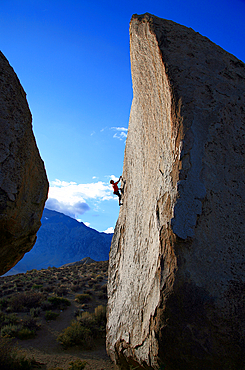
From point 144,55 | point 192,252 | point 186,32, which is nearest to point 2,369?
point 192,252

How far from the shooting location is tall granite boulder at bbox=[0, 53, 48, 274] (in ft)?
9.95

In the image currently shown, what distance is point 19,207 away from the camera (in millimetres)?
3217

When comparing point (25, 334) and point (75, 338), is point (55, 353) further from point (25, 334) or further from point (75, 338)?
point (25, 334)

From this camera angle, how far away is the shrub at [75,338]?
23.1ft

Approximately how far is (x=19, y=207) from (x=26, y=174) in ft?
1.76

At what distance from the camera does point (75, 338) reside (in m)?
7.25

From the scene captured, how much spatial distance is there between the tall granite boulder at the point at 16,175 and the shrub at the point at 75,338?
4.83m

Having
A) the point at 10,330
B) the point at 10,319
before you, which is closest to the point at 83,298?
the point at 10,319

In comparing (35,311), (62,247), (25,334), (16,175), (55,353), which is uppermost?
(62,247)

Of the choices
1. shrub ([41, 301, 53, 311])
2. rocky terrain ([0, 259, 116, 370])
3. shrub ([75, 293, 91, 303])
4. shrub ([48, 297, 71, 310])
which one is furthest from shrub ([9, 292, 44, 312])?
shrub ([75, 293, 91, 303])

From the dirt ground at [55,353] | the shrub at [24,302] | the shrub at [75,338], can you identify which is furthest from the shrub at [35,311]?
the shrub at [75,338]

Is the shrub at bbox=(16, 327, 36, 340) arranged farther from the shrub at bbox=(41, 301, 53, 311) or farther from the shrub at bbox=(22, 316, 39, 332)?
the shrub at bbox=(41, 301, 53, 311)

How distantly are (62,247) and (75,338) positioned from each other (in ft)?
439

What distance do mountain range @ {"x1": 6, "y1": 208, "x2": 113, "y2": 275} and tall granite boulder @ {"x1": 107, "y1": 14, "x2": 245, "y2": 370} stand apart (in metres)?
122
